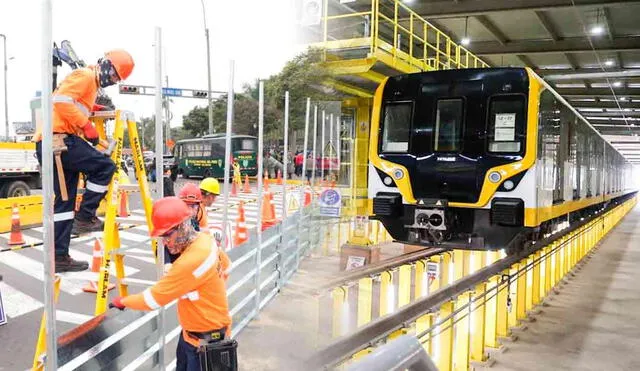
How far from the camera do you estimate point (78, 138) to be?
3064 millimetres

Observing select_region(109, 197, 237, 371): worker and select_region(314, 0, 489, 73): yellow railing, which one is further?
select_region(314, 0, 489, 73): yellow railing

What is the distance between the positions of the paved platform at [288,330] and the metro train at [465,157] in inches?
61.8

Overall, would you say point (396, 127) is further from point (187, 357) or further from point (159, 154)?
point (187, 357)

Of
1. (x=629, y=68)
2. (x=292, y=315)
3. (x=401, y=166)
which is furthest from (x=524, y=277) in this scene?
(x=629, y=68)

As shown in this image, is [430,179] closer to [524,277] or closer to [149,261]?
[524,277]

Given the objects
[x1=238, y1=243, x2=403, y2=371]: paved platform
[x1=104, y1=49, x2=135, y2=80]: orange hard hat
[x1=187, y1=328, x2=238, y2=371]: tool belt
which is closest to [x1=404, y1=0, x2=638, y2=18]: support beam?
[x1=238, y1=243, x2=403, y2=371]: paved platform

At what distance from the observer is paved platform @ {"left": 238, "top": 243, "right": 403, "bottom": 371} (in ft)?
15.7

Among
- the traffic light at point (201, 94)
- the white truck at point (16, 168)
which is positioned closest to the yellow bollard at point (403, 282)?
the white truck at point (16, 168)

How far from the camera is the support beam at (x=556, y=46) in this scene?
15.6 m

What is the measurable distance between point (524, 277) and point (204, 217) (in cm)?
449

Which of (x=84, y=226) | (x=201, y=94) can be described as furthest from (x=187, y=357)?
(x=201, y=94)

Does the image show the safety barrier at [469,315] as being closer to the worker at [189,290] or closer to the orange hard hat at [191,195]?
the worker at [189,290]

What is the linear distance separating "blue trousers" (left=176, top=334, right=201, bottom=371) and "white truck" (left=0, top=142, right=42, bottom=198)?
10.3 meters

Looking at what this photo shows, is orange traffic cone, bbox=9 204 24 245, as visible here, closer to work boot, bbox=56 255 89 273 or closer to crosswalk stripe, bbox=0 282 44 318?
crosswalk stripe, bbox=0 282 44 318
